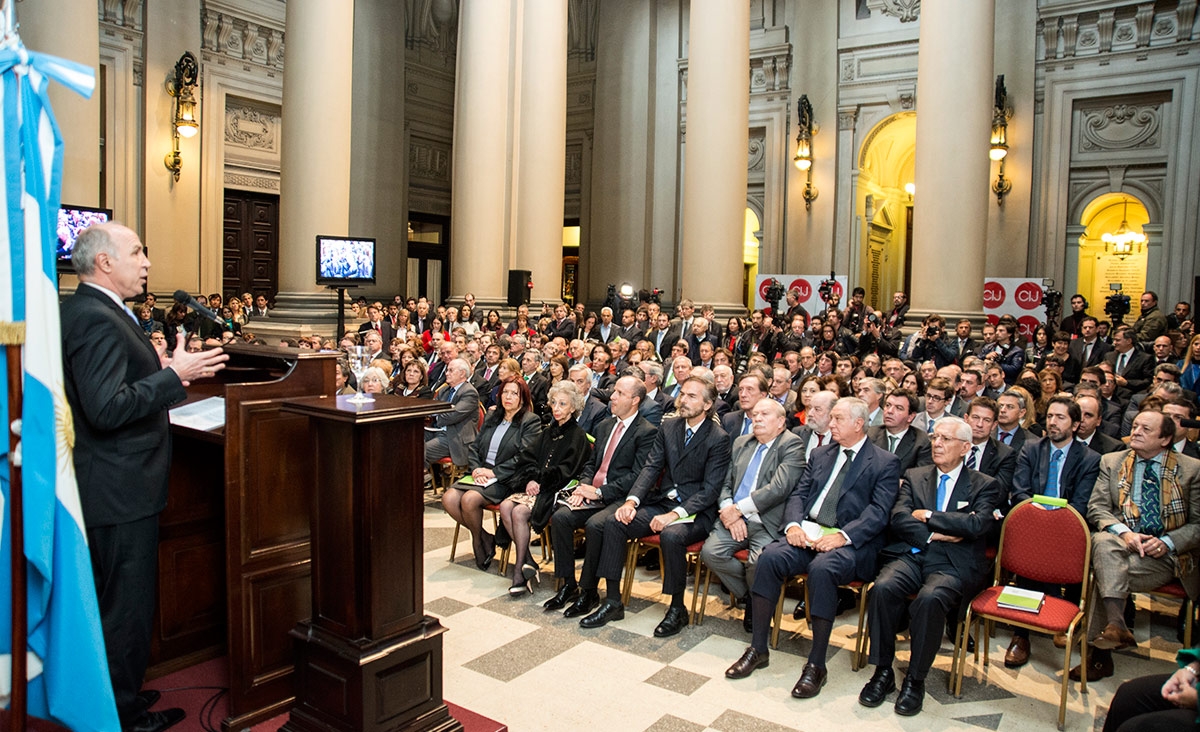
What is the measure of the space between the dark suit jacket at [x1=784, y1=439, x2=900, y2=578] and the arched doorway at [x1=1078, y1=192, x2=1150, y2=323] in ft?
41.5

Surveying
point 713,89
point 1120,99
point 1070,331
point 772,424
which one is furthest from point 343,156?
point 1120,99

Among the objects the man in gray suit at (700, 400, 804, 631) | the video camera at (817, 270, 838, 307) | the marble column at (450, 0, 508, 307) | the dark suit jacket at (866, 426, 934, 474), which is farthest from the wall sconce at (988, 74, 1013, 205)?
the man in gray suit at (700, 400, 804, 631)

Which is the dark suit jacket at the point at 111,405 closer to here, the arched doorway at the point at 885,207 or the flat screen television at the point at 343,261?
the flat screen television at the point at 343,261

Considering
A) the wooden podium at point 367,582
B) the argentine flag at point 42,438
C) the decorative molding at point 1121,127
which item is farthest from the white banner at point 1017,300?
the argentine flag at point 42,438

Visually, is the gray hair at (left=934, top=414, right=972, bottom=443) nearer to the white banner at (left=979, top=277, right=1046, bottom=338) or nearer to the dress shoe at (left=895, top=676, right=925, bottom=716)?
the dress shoe at (left=895, top=676, right=925, bottom=716)

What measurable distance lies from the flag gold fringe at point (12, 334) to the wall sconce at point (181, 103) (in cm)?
1386

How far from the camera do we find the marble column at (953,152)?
10.7 meters

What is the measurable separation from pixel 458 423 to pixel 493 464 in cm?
117

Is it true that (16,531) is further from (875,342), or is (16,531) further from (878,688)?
(875,342)

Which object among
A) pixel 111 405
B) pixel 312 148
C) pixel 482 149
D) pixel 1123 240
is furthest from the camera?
pixel 1123 240

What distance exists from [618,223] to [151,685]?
15.8m

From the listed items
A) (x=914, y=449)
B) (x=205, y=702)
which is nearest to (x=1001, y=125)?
(x=914, y=449)

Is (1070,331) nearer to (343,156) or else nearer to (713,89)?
(713,89)

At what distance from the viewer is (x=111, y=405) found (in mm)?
2861
